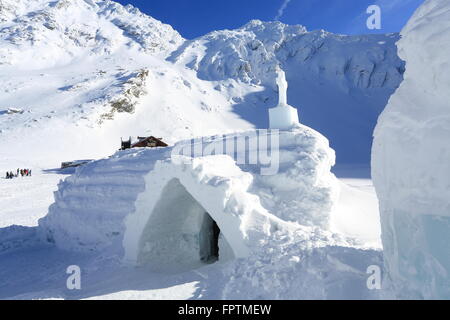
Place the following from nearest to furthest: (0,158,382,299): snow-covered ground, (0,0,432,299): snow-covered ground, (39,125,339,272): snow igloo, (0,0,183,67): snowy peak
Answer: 1. (0,158,382,299): snow-covered ground
2. (0,0,432,299): snow-covered ground
3. (39,125,339,272): snow igloo
4. (0,0,183,67): snowy peak

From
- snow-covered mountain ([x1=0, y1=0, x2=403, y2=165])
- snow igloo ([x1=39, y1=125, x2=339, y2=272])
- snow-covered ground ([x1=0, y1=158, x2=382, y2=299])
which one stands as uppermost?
snow-covered mountain ([x1=0, y1=0, x2=403, y2=165])

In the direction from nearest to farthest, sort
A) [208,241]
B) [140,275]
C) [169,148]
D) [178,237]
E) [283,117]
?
[140,275] → [178,237] → [208,241] → [169,148] → [283,117]

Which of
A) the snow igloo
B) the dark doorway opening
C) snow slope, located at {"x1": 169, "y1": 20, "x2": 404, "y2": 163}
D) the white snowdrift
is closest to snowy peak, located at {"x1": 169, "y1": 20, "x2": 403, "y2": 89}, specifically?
snow slope, located at {"x1": 169, "y1": 20, "x2": 404, "y2": 163}

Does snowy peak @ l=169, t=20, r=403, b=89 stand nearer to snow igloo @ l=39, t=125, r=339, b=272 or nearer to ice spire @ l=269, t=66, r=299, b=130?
ice spire @ l=269, t=66, r=299, b=130

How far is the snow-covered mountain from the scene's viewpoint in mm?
41000

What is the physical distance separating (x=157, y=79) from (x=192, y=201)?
4967cm

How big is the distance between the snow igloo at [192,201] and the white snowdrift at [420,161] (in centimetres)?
262

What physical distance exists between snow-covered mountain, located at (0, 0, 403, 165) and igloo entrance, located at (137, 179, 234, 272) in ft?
92.3

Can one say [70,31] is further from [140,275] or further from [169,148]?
[140,275]

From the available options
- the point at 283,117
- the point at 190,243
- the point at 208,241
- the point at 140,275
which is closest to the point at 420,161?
the point at 140,275

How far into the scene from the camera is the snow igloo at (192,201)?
622 cm

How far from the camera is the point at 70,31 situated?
2741 inches

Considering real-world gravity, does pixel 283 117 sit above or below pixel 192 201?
above
